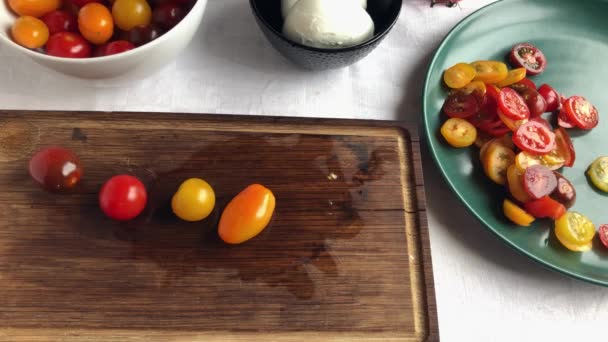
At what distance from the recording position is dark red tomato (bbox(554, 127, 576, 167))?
2.84 feet

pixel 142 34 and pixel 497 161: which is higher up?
pixel 142 34

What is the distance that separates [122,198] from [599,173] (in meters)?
0.79

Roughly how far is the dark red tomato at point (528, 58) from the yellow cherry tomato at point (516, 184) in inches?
10.0

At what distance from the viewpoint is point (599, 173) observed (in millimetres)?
861

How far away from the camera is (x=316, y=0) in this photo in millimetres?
821

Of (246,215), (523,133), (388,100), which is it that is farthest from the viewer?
(388,100)

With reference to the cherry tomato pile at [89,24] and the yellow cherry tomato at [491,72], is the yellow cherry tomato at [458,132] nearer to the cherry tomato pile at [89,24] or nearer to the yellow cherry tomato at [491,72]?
the yellow cherry tomato at [491,72]

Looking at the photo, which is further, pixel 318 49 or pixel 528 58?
pixel 528 58

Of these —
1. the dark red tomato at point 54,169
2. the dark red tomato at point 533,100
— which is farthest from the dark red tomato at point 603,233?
the dark red tomato at point 54,169

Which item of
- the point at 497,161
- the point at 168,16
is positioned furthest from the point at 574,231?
the point at 168,16

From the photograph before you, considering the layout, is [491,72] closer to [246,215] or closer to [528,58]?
[528,58]

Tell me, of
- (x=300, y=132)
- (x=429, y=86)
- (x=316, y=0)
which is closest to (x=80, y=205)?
(x=300, y=132)

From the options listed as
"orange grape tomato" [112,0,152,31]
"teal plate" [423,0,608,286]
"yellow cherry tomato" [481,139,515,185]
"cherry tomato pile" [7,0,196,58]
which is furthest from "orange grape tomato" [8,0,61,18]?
"yellow cherry tomato" [481,139,515,185]

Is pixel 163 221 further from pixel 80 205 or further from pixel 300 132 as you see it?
pixel 300 132
